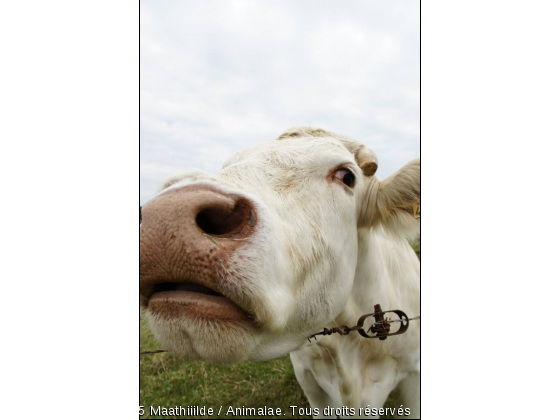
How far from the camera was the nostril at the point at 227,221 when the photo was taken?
Result: 4.23 ft

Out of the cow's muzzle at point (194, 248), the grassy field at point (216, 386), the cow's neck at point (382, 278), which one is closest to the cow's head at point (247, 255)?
the cow's muzzle at point (194, 248)

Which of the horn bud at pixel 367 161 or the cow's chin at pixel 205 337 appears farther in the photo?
the horn bud at pixel 367 161

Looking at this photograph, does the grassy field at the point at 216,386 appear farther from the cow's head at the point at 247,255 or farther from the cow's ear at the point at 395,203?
the cow's head at the point at 247,255

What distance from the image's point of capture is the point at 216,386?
3.85 metres

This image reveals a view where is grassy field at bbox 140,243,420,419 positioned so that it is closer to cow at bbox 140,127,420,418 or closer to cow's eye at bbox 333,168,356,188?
cow at bbox 140,127,420,418

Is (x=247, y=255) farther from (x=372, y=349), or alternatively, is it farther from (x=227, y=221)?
(x=372, y=349)

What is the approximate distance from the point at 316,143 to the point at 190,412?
2.76 m

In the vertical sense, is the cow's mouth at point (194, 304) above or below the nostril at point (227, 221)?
below

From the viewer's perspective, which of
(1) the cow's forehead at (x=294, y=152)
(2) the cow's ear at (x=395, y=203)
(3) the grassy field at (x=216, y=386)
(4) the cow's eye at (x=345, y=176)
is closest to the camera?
(1) the cow's forehead at (x=294, y=152)

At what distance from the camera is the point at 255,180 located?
5.41 ft

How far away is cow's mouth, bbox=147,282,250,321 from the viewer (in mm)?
1275

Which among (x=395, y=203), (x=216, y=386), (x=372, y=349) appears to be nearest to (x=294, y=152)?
(x=395, y=203)

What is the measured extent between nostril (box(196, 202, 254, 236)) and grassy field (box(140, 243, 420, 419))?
2.57 metres

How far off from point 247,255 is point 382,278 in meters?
1.96
